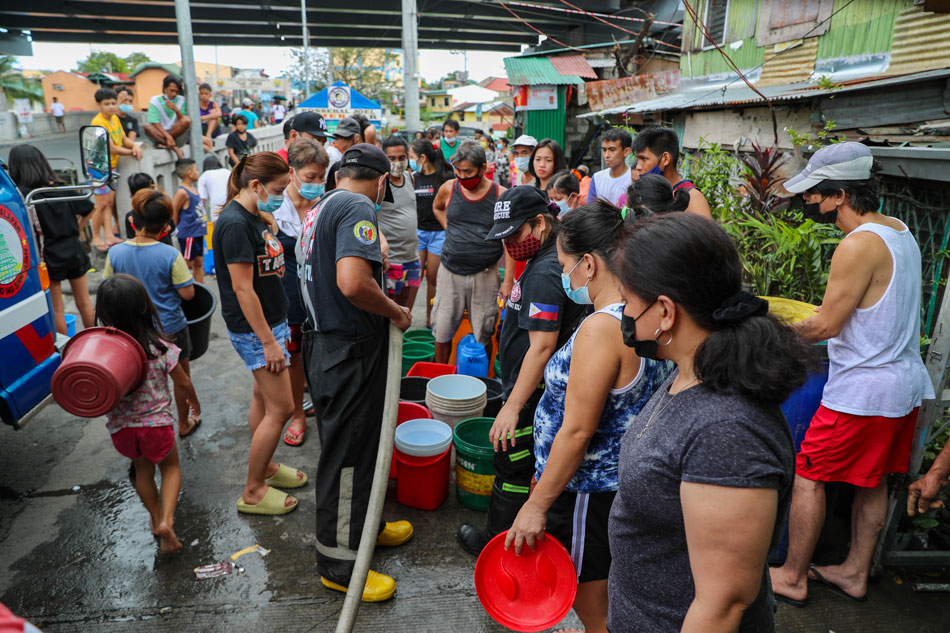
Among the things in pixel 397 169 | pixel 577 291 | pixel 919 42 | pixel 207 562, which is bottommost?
pixel 207 562

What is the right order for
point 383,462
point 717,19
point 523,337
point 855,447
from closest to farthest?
point 855,447 → point 383,462 → point 523,337 → point 717,19

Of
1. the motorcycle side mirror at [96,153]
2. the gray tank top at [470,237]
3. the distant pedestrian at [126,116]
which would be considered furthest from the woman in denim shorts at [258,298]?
the distant pedestrian at [126,116]

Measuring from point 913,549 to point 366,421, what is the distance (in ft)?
10.2

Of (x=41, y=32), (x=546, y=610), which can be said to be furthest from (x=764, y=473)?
(x=41, y=32)

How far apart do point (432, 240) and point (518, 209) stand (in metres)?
3.75

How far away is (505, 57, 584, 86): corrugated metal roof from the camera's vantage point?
14624 millimetres

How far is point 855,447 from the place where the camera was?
2846mm

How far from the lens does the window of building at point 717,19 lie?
9.78 meters

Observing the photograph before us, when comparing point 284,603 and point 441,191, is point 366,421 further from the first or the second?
point 441,191

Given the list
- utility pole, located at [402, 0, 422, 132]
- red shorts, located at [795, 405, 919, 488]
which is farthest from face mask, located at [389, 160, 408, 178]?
utility pole, located at [402, 0, 422, 132]

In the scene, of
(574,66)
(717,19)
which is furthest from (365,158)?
(574,66)

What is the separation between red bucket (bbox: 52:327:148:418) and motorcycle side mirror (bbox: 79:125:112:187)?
65.3 inches

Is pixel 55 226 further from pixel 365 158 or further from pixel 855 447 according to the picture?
pixel 855 447

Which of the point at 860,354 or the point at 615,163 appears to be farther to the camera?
the point at 615,163
